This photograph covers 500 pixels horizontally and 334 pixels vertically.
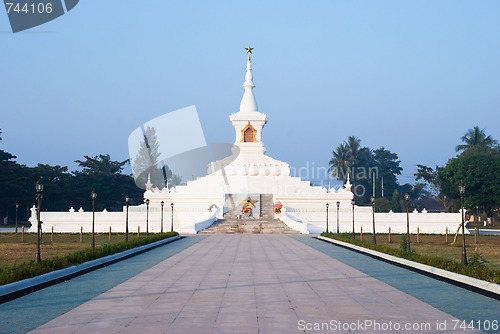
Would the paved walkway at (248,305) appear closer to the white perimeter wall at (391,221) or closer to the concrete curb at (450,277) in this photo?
the concrete curb at (450,277)

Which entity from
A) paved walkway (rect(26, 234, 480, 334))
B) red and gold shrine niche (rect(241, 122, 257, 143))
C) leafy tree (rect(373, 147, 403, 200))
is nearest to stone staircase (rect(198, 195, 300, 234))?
red and gold shrine niche (rect(241, 122, 257, 143))

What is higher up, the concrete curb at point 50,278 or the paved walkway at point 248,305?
the concrete curb at point 50,278

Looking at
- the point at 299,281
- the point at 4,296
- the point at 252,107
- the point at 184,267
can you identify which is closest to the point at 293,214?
the point at 252,107

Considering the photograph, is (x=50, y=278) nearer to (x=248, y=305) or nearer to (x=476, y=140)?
(x=248, y=305)

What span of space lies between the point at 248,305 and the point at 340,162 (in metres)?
103

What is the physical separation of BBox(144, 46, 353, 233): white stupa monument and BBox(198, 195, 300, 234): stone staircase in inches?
31.4

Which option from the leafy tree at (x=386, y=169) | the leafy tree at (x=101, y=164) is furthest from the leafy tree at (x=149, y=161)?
the leafy tree at (x=386, y=169)

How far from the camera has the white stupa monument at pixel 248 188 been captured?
62.1 metres

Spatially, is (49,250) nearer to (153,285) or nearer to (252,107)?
A: (153,285)

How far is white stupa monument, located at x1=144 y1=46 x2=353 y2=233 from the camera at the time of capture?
62.1 m

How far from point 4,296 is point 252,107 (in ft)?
228

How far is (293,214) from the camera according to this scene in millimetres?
58375

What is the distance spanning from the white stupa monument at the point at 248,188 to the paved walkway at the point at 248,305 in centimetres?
3495

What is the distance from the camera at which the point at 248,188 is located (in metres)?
73.1
